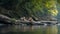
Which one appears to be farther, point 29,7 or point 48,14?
point 48,14

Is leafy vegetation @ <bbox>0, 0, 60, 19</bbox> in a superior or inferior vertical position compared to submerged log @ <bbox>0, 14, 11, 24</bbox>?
superior

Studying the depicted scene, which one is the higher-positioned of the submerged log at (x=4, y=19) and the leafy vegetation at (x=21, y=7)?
the leafy vegetation at (x=21, y=7)

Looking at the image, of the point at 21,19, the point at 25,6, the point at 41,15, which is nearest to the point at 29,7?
the point at 25,6

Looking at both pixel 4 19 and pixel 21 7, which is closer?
pixel 4 19

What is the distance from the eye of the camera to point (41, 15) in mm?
34781

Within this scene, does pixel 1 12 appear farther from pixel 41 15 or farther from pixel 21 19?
pixel 41 15

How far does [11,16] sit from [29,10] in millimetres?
3613

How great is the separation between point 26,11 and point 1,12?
4.07 meters

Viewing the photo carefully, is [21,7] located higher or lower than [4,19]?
higher

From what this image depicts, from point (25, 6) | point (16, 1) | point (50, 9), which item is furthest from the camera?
point (50, 9)

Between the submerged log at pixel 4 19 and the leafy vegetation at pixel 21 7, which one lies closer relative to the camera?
the submerged log at pixel 4 19

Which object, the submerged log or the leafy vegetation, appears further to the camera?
the leafy vegetation

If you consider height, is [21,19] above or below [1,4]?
below

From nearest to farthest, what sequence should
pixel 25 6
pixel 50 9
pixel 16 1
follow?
1. pixel 16 1
2. pixel 25 6
3. pixel 50 9
